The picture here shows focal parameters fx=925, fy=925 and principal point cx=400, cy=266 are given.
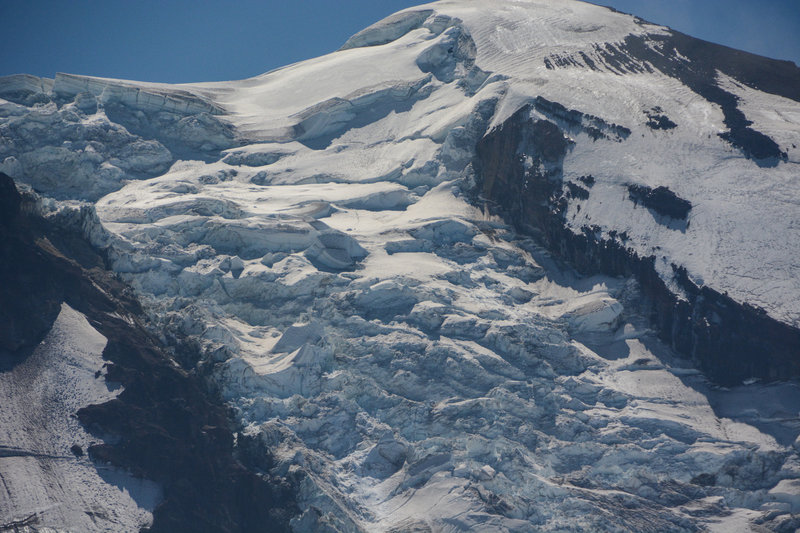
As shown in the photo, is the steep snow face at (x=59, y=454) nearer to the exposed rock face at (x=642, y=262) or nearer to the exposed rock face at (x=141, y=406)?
the exposed rock face at (x=141, y=406)

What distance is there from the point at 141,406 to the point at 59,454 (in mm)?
4498

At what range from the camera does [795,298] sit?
46.8 meters

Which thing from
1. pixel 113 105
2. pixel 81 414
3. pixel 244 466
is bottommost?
pixel 244 466

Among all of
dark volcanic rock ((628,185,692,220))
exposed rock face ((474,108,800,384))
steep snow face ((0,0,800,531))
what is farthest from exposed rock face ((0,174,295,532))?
dark volcanic rock ((628,185,692,220))

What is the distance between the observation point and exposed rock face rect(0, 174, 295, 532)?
39.2 meters

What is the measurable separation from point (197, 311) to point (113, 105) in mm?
26413

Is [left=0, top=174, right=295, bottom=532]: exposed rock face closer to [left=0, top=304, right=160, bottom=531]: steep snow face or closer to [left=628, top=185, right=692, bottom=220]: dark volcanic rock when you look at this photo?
[left=0, top=304, right=160, bottom=531]: steep snow face

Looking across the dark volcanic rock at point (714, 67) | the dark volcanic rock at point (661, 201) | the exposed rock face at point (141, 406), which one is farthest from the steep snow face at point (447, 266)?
the exposed rock face at point (141, 406)

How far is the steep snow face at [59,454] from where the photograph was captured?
35.8 metres

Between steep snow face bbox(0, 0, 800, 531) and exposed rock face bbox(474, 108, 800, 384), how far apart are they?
864 millimetres

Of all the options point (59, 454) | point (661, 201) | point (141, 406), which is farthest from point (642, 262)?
point (59, 454)

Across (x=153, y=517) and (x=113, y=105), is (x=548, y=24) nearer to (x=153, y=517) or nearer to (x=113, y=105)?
(x=113, y=105)

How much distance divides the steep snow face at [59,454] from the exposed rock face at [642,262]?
89.2 ft

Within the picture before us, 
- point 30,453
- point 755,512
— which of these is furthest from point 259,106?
point 755,512
